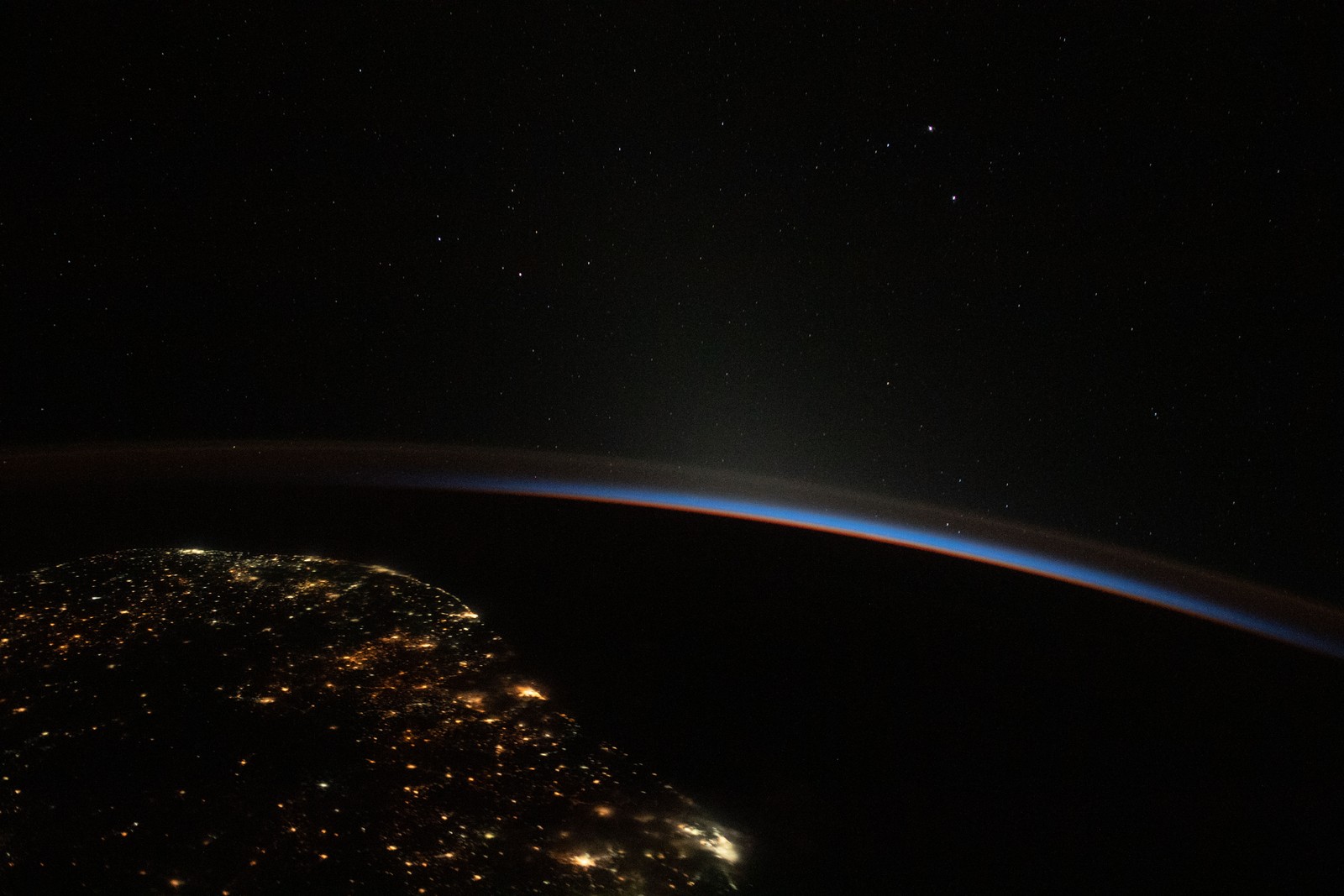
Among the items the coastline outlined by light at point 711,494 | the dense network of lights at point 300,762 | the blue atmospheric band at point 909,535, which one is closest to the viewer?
the dense network of lights at point 300,762

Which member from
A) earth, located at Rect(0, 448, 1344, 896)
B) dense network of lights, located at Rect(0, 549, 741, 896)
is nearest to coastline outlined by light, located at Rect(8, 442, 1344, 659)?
earth, located at Rect(0, 448, 1344, 896)

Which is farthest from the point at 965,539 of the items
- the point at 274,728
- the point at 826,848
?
the point at 274,728

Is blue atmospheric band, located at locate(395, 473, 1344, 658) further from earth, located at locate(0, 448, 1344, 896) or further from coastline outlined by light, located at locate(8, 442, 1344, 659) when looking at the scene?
earth, located at locate(0, 448, 1344, 896)

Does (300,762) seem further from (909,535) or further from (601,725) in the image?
(909,535)

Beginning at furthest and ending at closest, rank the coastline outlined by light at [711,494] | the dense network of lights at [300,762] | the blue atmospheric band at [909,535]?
1. the coastline outlined by light at [711,494]
2. the blue atmospheric band at [909,535]
3. the dense network of lights at [300,762]

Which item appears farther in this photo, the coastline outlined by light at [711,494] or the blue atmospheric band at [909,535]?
the coastline outlined by light at [711,494]

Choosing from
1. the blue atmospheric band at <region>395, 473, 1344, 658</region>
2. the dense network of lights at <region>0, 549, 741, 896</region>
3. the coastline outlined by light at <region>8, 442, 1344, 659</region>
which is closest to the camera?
the dense network of lights at <region>0, 549, 741, 896</region>

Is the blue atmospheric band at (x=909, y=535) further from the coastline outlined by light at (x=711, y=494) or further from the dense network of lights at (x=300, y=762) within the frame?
the dense network of lights at (x=300, y=762)

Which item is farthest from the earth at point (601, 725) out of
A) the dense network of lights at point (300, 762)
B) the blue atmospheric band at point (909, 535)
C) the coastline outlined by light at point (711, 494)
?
the coastline outlined by light at point (711, 494)

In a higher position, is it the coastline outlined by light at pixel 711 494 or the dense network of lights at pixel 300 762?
the coastline outlined by light at pixel 711 494
